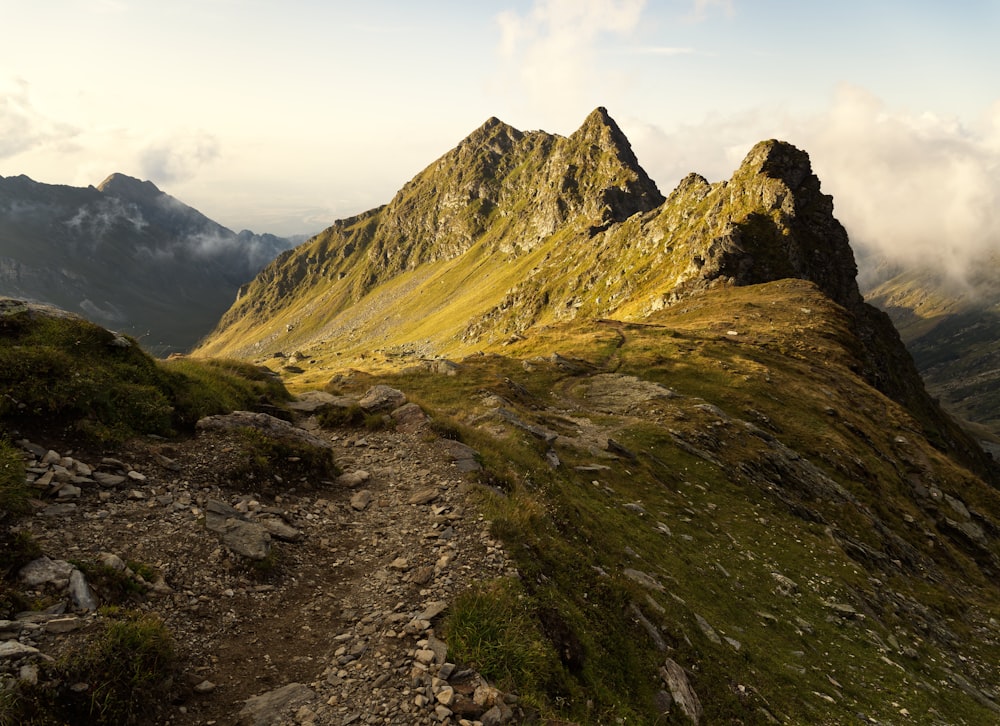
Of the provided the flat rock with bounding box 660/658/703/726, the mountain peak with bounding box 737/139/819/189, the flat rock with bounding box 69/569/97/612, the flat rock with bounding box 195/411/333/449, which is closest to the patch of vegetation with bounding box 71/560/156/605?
the flat rock with bounding box 69/569/97/612

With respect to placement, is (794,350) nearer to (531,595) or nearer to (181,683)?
(531,595)

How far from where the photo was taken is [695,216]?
433 feet

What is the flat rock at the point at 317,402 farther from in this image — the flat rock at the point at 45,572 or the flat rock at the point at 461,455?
the flat rock at the point at 45,572

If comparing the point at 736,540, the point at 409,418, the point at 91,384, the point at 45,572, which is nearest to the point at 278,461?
the point at 91,384

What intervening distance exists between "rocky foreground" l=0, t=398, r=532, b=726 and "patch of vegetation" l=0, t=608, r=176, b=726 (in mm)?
176

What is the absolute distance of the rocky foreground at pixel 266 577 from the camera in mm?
8219

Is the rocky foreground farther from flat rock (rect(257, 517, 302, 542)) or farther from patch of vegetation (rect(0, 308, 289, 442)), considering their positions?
patch of vegetation (rect(0, 308, 289, 442))

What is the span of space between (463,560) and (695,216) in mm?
137938

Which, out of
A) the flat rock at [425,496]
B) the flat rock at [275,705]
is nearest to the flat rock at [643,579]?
the flat rock at [425,496]

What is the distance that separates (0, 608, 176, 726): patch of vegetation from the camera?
6.72m

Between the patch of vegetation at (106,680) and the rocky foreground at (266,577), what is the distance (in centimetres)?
18

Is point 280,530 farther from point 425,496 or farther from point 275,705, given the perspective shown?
point 275,705

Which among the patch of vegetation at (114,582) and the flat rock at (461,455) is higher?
the flat rock at (461,455)

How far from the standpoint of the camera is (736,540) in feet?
82.9
